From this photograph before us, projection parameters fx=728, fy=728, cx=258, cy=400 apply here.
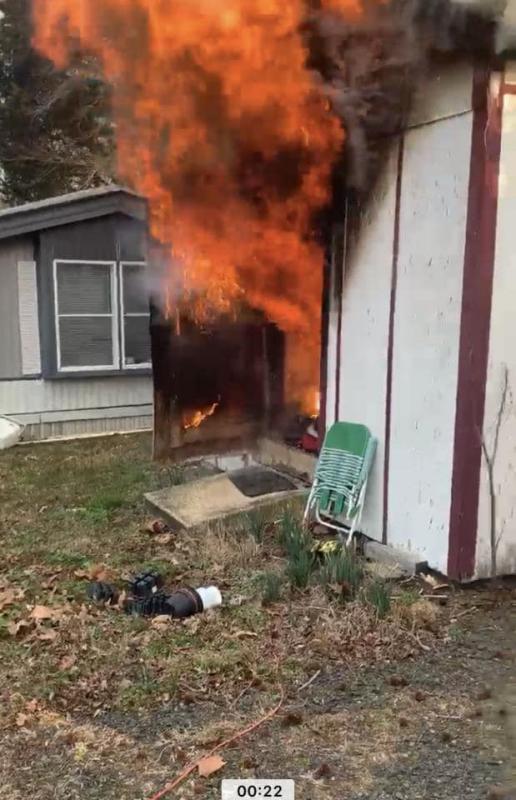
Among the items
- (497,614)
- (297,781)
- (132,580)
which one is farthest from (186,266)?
(297,781)

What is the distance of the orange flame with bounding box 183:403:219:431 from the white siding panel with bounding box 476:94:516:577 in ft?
11.4

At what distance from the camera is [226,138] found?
6.48m

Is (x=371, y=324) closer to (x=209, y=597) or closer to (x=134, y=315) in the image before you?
(x=209, y=597)

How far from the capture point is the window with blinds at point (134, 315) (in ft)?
38.2

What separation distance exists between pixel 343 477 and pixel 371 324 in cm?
124

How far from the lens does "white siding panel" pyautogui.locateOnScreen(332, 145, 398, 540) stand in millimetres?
5586

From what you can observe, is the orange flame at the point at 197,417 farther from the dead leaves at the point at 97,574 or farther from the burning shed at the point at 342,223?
the dead leaves at the point at 97,574

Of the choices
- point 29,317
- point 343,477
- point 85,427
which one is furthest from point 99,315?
point 343,477

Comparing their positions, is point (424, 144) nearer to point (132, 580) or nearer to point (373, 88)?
point (373, 88)

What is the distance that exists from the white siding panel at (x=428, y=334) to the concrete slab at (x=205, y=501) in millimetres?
1322

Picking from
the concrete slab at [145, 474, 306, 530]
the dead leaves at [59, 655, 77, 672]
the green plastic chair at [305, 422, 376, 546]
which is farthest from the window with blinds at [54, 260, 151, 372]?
the dead leaves at [59, 655, 77, 672]

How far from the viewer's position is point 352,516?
5.91 meters

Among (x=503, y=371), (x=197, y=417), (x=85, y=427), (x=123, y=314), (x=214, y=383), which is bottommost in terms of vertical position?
(x=85, y=427)

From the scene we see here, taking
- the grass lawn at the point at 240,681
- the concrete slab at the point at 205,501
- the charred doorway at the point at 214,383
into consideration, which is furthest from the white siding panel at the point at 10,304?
the grass lawn at the point at 240,681
